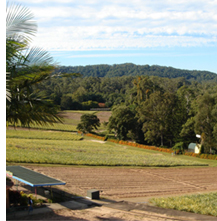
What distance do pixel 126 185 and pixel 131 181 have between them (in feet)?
5.65

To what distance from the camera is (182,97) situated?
220 feet

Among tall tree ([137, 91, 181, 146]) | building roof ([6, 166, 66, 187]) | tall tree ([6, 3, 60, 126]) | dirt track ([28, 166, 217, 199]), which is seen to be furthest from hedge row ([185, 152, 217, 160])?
tall tree ([6, 3, 60, 126])

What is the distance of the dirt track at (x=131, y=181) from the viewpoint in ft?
63.5

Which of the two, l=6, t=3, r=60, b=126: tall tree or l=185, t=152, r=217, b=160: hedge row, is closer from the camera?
l=6, t=3, r=60, b=126: tall tree

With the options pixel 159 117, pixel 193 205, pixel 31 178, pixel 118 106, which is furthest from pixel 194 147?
pixel 31 178

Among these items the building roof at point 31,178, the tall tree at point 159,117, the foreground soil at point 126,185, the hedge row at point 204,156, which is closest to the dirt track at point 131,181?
the foreground soil at point 126,185

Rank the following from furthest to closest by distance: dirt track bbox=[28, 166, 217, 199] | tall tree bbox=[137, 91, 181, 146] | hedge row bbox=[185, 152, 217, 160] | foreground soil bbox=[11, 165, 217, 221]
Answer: tall tree bbox=[137, 91, 181, 146] → hedge row bbox=[185, 152, 217, 160] → dirt track bbox=[28, 166, 217, 199] → foreground soil bbox=[11, 165, 217, 221]

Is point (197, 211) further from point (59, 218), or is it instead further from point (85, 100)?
point (85, 100)

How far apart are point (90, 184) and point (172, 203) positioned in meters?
6.75

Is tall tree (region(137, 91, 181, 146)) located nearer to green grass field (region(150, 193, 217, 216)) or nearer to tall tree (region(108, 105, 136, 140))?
tall tree (region(108, 105, 136, 140))

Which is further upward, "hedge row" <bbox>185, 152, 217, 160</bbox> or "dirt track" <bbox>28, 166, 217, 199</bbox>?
"dirt track" <bbox>28, 166, 217, 199</bbox>

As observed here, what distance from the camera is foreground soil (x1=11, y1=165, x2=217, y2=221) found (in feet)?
43.1

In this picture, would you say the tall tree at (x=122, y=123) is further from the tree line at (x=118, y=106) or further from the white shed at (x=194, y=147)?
the white shed at (x=194, y=147)

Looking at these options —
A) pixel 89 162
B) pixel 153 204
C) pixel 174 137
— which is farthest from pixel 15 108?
pixel 174 137
